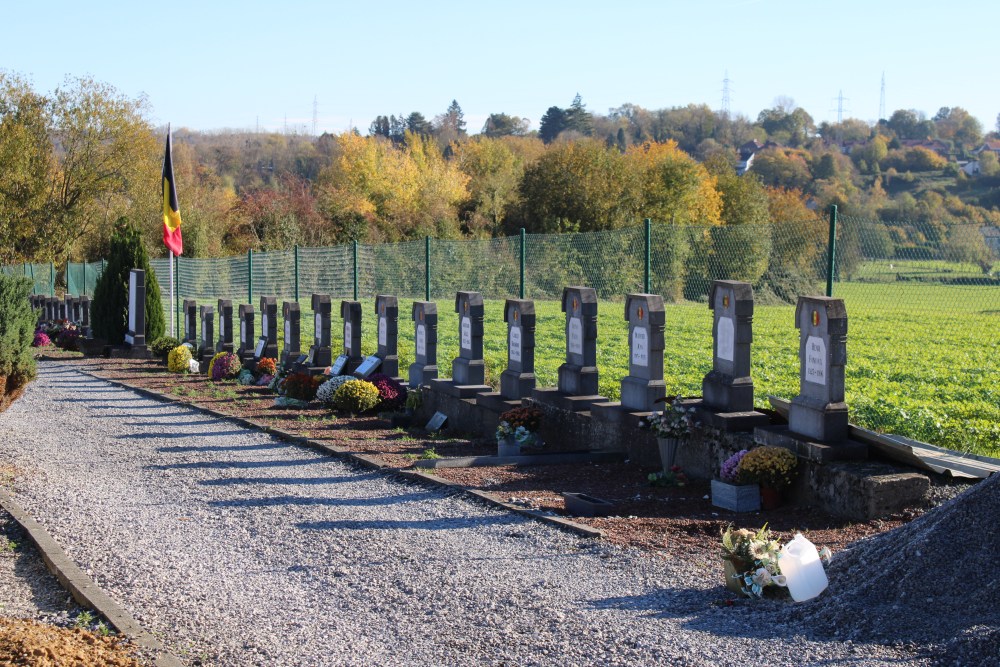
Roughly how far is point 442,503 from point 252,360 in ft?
36.2

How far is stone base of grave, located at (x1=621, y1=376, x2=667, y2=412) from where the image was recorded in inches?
409

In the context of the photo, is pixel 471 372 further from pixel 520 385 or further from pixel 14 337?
pixel 14 337

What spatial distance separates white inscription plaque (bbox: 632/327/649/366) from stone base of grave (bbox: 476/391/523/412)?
1.87m

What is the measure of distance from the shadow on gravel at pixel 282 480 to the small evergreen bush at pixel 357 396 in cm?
375

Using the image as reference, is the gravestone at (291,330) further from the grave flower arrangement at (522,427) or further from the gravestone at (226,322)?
the grave flower arrangement at (522,427)

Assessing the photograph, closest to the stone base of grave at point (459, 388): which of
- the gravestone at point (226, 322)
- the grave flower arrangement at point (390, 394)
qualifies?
the grave flower arrangement at point (390, 394)

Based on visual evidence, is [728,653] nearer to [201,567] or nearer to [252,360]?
[201,567]

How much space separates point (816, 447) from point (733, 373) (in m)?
1.40

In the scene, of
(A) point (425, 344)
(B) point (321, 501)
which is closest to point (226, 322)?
(A) point (425, 344)

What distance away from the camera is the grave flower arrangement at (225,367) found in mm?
18906

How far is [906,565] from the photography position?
5.79 m

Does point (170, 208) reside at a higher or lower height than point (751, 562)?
higher

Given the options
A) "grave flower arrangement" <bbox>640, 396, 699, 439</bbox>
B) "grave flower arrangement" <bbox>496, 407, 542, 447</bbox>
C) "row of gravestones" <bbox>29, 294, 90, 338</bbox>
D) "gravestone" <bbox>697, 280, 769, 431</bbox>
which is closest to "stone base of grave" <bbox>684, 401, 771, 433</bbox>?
"gravestone" <bbox>697, 280, 769, 431</bbox>

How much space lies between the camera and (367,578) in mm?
6746
